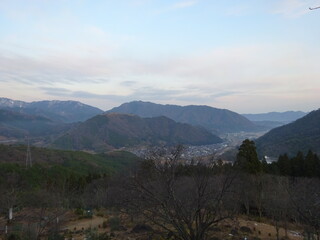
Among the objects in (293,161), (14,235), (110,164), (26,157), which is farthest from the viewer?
(110,164)

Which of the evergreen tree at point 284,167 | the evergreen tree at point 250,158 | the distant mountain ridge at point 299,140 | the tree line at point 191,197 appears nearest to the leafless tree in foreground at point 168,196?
the tree line at point 191,197

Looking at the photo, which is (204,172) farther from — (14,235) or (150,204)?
(14,235)

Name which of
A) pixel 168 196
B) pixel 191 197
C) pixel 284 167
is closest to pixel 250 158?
pixel 284 167

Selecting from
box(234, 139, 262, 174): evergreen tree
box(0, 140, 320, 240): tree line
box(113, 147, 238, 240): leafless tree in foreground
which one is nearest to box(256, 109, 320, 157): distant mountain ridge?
box(0, 140, 320, 240): tree line

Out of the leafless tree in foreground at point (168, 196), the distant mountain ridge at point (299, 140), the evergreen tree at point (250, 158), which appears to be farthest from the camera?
the distant mountain ridge at point (299, 140)

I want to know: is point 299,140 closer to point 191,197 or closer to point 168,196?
point 191,197

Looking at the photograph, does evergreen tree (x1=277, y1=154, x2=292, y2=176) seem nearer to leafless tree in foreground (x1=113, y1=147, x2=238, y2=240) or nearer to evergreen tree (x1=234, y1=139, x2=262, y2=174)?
evergreen tree (x1=234, y1=139, x2=262, y2=174)

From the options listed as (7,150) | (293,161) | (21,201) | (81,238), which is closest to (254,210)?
(293,161)

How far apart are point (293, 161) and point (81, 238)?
1189 inches

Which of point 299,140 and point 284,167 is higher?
point 299,140

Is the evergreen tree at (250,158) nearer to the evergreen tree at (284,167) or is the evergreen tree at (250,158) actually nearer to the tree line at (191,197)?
the tree line at (191,197)

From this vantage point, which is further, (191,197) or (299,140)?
(299,140)

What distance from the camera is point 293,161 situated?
40719 mm

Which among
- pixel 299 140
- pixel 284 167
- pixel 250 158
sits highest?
pixel 250 158
